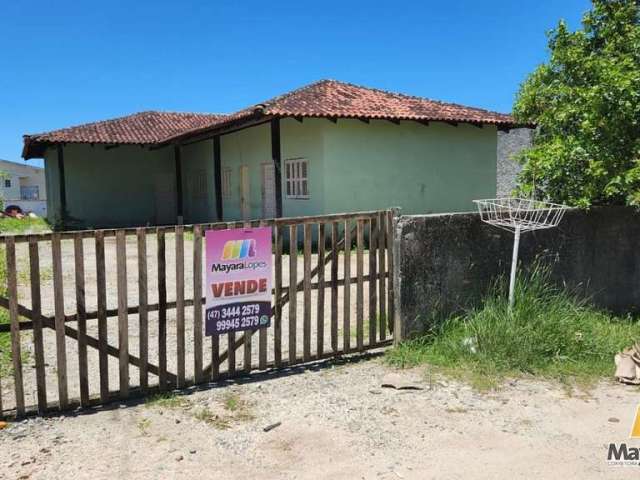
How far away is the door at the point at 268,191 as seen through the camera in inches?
656

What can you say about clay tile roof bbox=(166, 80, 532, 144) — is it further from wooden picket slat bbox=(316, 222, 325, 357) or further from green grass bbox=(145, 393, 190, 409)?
green grass bbox=(145, 393, 190, 409)

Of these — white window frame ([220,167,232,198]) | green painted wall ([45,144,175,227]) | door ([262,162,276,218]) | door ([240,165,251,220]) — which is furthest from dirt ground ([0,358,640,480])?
green painted wall ([45,144,175,227])

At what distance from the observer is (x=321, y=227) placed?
471 centimetres

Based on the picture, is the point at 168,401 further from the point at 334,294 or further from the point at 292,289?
the point at 334,294

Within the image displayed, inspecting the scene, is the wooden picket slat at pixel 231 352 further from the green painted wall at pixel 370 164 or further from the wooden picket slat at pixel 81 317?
the green painted wall at pixel 370 164

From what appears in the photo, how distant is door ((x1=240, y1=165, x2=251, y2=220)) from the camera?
18234 mm

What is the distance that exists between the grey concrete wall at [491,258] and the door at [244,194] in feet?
42.8

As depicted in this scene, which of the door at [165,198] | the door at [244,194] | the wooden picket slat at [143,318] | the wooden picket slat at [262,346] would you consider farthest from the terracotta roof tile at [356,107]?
the wooden picket slat at [143,318]

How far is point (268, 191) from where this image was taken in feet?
55.7

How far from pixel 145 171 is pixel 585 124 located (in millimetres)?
19872

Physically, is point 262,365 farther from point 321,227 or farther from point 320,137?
point 320,137

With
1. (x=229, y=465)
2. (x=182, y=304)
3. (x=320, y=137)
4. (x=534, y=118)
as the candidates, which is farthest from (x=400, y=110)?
(x=229, y=465)

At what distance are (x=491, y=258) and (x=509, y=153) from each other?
50.6 ft

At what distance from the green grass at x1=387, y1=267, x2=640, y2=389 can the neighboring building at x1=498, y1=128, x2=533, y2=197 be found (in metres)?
15.0
